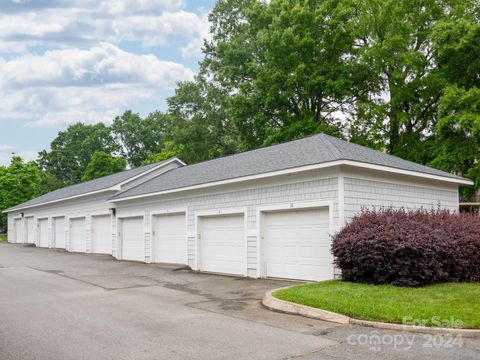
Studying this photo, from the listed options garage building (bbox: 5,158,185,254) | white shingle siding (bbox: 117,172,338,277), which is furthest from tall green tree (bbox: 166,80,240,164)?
white shingle siding (bbox: 117,172,338,277)

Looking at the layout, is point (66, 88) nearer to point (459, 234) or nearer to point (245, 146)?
point (245, 146)

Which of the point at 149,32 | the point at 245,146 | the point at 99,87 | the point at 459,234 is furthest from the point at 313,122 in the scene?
the point at 459,234

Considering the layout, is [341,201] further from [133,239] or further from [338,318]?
[133,239]

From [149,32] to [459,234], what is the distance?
1262 cm

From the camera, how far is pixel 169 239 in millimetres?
20125

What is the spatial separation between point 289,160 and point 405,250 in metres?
4.87

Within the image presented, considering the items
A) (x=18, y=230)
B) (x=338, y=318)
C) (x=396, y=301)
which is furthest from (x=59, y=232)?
Result: (x=396, y=301)

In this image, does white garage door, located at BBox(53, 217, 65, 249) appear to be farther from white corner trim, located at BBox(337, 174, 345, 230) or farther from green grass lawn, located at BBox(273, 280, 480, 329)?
green grass lawn, located at BBox(273, 280, 480, 329)

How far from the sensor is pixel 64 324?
8.60 metres

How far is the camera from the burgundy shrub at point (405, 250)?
11.0m

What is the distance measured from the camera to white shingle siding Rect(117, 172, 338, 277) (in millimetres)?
13336

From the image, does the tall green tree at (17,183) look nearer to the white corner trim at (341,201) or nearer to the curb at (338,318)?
the white corner trim at (341,201)

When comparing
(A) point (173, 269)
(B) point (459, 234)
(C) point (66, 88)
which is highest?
(C) point (66, 88)

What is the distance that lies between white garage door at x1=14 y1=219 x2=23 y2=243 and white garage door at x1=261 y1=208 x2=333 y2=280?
1287 inches
